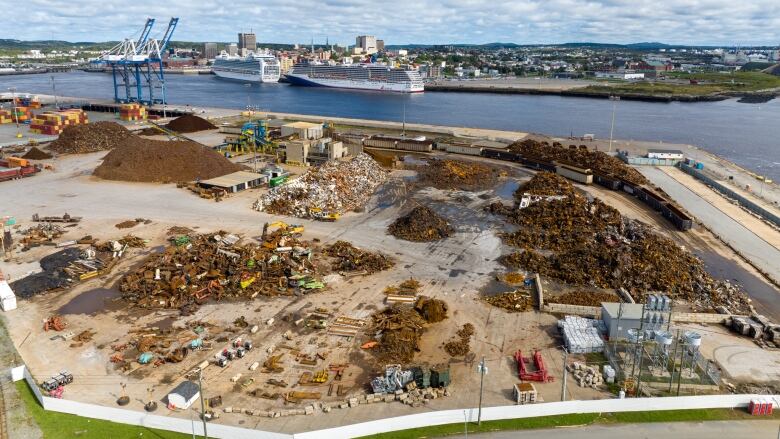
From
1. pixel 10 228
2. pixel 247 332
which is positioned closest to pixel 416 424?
pixel 247 332

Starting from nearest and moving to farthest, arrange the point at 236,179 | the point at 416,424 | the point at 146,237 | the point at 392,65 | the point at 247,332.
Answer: the point at 416,424 → the point at 247,332 → the point at 146,237 → the point at 236,179 → the point at 392,65

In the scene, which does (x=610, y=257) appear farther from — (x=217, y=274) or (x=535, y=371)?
(x=217, y=274)

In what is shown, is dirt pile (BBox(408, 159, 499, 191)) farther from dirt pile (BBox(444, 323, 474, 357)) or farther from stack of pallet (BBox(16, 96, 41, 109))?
stack of pallet (BBox(16, 96, 41, 109))

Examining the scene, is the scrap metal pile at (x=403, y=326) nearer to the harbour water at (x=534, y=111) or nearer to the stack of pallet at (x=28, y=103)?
the harbour water at (x=534, y=111)

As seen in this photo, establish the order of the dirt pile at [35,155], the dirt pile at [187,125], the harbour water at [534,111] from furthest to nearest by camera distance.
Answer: the harbour water at [534,111] < the dirt pile at [187,125] < the dirt pile at [35,155]

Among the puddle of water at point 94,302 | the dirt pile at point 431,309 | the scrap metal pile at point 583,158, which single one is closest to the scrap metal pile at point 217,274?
the puddle of water at point 94,302

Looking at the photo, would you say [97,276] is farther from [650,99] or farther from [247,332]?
[650,99]
